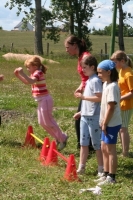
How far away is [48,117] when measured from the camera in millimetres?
8305

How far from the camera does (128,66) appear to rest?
7699 mm

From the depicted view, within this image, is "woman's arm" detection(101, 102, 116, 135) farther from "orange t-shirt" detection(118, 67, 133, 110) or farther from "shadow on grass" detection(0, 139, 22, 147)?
"shadow on grass" detection(0, 139, 22, 147)

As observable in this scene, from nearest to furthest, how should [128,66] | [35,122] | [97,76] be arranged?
[97,76]
[128,66]
[35,122]

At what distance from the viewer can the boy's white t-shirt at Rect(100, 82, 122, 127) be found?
6238mm

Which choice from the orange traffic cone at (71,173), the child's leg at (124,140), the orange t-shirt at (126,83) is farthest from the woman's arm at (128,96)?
the orange traffic cone at (71,173)

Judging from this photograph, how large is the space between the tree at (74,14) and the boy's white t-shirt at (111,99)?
41246 millimetres

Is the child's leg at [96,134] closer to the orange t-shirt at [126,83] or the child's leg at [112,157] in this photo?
the child's leg at [112,157]

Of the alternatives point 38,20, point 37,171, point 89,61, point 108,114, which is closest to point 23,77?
point 89,61

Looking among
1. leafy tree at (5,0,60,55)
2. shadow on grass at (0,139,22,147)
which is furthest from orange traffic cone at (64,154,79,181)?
leafy tree at (5,0,60,55)

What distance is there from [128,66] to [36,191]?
2.67m

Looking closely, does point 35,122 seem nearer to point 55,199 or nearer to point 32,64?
point 32,64

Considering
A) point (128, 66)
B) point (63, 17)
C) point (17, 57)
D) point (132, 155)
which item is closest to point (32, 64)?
point (128, 66)

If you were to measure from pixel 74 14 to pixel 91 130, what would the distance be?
42.4 m

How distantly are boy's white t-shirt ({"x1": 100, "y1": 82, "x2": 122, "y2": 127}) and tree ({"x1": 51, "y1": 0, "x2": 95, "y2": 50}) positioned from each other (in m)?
41.2
